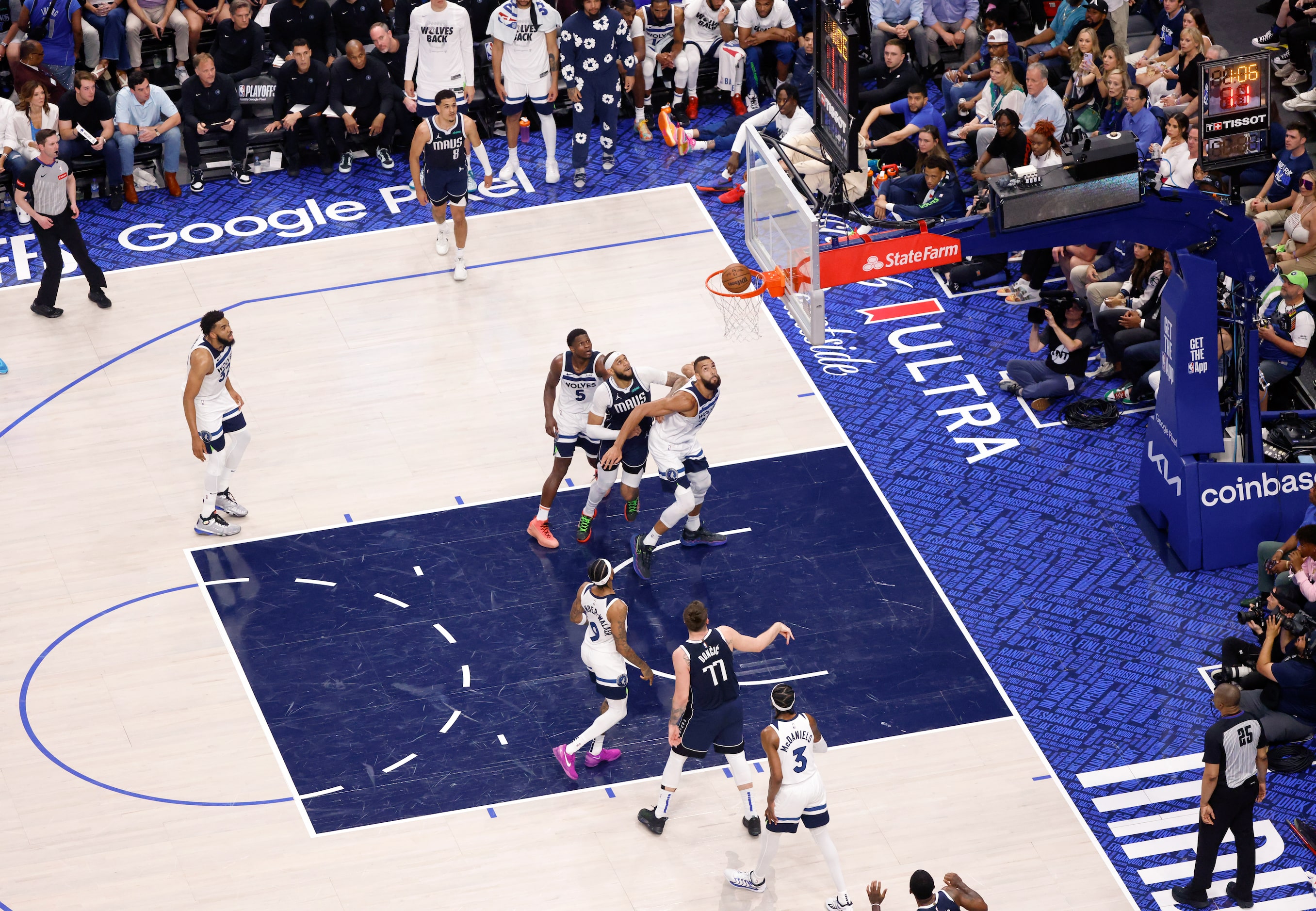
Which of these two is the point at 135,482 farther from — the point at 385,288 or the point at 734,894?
the point at 734,894

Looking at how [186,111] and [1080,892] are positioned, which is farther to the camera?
[186,111]

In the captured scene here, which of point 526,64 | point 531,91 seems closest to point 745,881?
point 531,91

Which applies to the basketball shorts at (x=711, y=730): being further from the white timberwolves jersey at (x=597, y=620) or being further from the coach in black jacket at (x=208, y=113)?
the coach in black jacket at (x=208, y=113)

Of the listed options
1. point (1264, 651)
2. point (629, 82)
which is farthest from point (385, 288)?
point (1264, 651)

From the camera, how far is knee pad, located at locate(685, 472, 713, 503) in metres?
17.3

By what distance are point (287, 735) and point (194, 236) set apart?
348 inches

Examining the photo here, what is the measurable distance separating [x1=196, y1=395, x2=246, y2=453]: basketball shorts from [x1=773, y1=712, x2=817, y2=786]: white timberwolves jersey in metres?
6.69

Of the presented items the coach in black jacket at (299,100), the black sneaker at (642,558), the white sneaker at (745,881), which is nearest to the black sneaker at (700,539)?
the black sneaker at (642,558)

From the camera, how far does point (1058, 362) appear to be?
19500mm

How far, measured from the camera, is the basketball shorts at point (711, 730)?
1437 centimetres

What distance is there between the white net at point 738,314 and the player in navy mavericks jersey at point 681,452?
10.7 feet

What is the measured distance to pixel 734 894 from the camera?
14.4m

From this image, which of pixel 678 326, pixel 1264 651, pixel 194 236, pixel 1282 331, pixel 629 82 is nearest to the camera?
pixel 1264 651

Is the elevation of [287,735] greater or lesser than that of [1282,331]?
A: lesser
